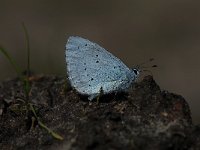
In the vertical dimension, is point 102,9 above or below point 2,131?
above

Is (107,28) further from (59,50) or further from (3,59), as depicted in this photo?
(3,59)

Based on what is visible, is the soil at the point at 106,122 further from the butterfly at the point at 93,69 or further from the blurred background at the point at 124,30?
the blurred background at the point at 124,30

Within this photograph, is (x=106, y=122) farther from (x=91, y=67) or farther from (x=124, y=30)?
(x=124, y=30)

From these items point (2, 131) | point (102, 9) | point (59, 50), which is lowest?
point (2, 131)

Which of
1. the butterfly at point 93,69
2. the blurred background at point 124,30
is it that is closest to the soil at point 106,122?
the butterfly at point 93,69

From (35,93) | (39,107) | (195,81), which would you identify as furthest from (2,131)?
(195,81)

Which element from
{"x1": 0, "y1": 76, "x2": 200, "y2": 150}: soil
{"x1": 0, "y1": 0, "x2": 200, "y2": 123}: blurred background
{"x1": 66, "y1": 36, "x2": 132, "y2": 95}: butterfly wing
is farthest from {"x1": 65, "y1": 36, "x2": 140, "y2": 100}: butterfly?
{"x1": 0, "y1": 0, "x2": 200, "y2": 123}: blurred background

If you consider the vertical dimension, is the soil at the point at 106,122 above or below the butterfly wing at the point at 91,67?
below

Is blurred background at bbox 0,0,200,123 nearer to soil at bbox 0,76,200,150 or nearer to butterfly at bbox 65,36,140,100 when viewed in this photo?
butterfly at bbox 65,36,140,100
